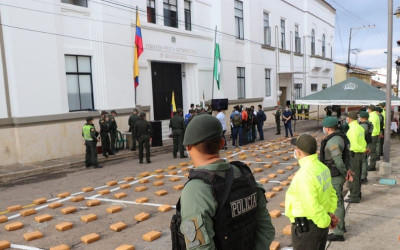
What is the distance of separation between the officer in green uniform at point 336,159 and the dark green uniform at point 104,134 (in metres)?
9.41

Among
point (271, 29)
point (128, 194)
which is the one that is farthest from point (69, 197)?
point (271, 29)

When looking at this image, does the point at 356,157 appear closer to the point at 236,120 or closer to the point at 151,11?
the point at 236,120

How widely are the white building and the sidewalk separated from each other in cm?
1078

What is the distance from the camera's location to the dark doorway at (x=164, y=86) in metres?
17.7

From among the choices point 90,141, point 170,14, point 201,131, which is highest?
point 170,14

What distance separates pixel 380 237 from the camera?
4824 mm

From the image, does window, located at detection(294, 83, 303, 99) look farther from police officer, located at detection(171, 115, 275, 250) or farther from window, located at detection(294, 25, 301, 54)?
police officer, located at detection(171, 115, 275, 250)

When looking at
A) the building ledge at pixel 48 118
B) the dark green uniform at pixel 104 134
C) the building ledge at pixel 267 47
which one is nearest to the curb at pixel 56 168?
the dark green uniform at pixel 104 134

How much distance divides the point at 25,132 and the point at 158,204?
7.26 metres

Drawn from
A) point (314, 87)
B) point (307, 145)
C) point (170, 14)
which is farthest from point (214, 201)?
point (314, 87)

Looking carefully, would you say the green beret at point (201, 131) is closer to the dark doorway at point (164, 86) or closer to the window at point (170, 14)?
the dark doorway at point (164, 86)

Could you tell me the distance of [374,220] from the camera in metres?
5.51

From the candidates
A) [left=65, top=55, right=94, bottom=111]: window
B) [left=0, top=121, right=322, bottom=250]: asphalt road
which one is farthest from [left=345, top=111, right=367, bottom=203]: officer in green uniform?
[left=65, top=55, right=94, bottom=111]: window

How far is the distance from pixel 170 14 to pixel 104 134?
8917 millimetres
